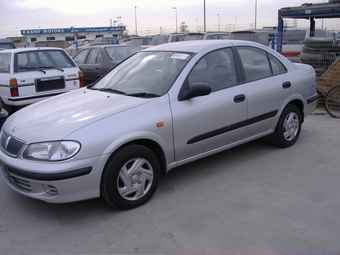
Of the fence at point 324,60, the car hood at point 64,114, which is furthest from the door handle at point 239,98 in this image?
the fence at point 324,60

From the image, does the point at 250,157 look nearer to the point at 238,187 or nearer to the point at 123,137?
the point at 238,187

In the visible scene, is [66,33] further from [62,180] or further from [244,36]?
[62,180]

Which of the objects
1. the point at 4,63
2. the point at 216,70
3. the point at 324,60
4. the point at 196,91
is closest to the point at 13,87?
the point at 4,63

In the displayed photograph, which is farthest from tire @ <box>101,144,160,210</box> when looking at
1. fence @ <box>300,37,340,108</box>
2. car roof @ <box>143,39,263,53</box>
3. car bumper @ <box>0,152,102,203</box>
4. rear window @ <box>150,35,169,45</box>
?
rear window @ <box>150,35,169,45</box>

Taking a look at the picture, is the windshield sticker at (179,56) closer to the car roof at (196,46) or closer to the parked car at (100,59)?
the car roof at (196,46)

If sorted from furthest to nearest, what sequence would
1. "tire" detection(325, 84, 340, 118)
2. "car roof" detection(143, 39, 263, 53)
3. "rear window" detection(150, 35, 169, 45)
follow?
"rear window" detection(150, 35, 169, 45), "tire" detection(325, 84, 340, 118), "car roof" detection(143, 39, 263, 53)

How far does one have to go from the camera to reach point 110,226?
3.14 metres

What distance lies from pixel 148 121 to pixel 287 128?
2.52 metres

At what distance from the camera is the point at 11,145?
10.9 feet

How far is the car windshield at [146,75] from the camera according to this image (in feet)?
12.5

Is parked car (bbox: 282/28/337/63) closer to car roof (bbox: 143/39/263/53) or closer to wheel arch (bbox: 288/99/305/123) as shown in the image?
wheel arch (bbox: 288/99/305/123)

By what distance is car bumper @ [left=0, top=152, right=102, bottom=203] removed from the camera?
298 cm

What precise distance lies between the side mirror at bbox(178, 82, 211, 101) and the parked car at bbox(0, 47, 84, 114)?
4.51 metres

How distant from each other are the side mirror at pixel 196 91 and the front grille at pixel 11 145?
1.70 metres
